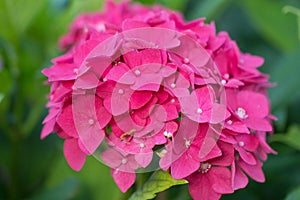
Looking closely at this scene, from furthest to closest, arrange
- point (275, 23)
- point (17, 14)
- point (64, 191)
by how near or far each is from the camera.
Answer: point (275, 23)
point (17, 14)
point (64, 191)

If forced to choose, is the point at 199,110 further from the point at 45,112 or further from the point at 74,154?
the point at 45,112

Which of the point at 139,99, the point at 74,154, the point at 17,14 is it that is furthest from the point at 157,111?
the point at 17,14

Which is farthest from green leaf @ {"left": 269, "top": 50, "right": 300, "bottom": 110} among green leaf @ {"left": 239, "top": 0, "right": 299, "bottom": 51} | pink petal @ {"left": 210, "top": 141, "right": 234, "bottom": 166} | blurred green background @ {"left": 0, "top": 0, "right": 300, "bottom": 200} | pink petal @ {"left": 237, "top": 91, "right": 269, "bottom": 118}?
pink petal @ {"left": 210, "top": 141, "right": 234, "bottom": 166}

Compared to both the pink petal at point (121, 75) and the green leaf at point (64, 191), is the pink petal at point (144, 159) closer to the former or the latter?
the pink petal at point (121, 75)

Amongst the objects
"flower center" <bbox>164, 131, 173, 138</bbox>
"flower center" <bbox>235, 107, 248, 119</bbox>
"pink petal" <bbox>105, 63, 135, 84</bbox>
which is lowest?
"flower center" <bbox>235, 107, 248, 119</bbox>

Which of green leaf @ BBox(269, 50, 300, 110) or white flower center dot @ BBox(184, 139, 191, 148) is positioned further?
green leaf @ BBox(269, 50, 300, 110)

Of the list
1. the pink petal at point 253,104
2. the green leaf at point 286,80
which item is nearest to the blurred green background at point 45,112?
the green leaf at point 286,80

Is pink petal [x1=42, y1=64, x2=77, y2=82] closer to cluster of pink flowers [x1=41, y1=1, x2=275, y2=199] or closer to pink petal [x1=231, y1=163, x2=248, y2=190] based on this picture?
cluster of pink flowers [x1=41, y1=1, x2=275, y2=199]
